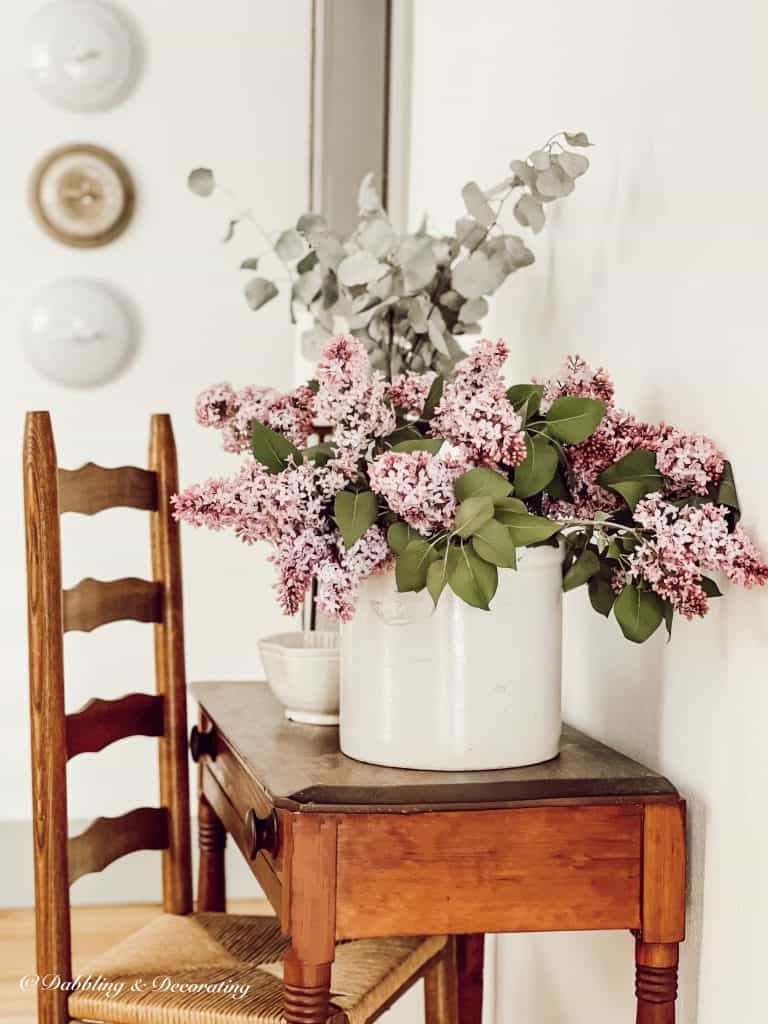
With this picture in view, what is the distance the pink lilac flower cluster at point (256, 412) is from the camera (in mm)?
1351

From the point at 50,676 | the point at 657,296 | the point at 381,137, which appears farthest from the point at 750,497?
the point at 381,137

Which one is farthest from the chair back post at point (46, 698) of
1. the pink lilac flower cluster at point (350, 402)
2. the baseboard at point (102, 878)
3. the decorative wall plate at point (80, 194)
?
the decorative wall plate at point (80, 194)

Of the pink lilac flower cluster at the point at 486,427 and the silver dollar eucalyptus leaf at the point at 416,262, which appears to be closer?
the pink lilac flower cluster at the point at 486,427

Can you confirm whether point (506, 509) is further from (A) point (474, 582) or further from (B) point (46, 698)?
(B) point (46, 698)

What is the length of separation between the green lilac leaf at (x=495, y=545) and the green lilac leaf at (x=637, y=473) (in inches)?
6.3

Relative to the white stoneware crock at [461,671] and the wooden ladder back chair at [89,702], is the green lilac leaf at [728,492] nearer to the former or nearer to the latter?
the white stoneware crock at [461,671]

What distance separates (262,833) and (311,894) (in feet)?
0.40

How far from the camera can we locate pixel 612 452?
128 cm

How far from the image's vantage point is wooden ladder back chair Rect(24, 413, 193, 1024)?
1.63 m

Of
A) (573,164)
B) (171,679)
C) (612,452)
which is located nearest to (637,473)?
(612,452)

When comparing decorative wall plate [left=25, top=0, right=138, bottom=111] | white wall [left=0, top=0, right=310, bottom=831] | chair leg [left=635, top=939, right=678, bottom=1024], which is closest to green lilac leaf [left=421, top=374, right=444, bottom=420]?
chair leg [left=635, top=939, right=678, bottom=1024]

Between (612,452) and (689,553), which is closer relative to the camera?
(689,553)

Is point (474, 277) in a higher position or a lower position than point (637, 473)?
higher

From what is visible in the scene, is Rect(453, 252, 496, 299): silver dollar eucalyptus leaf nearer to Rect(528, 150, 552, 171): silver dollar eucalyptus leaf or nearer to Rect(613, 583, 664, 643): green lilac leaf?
Rect(528, 150, 552, 171): silver dollar eucalyptus leaf
